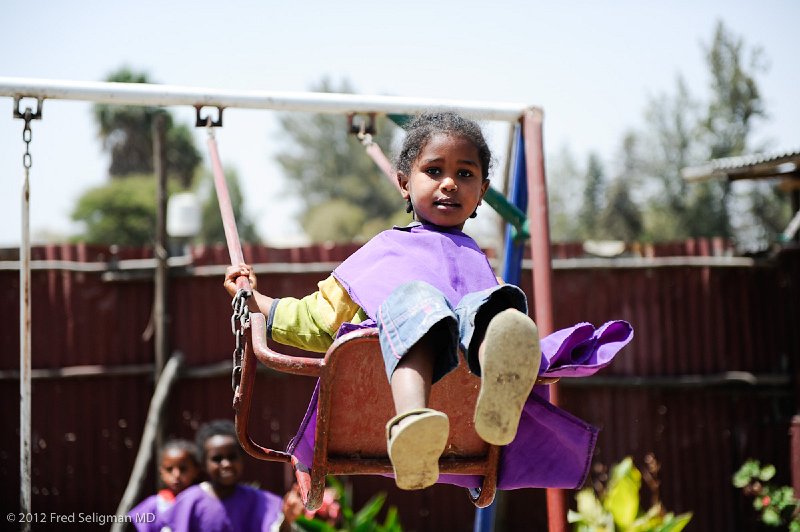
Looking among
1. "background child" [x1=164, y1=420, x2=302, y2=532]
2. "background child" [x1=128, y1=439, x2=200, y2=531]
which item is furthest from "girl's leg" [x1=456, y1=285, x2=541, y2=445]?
"background child" [x1=128, y1=439, x2=200, y2=531]

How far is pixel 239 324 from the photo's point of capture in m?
2.86

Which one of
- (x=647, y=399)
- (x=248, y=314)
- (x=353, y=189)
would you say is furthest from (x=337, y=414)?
(x=353, y=189)

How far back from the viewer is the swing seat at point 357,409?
8.14ft

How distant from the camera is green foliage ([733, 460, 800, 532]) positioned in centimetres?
621

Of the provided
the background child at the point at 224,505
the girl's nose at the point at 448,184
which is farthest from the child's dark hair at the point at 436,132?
the background child at the point at 224,505

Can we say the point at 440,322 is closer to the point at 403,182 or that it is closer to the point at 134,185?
the point at 403,182

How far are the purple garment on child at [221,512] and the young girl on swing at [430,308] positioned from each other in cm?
240

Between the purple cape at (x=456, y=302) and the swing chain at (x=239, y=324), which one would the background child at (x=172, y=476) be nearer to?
the swing chain at (x=239, y=324)

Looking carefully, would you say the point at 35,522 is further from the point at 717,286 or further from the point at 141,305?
the point at 717,286

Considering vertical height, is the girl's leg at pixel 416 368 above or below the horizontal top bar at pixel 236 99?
below

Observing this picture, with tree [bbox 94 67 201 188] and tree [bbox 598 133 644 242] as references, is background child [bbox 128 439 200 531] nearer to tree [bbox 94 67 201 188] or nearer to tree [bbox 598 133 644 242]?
tree [bbox 598 133 644 242]

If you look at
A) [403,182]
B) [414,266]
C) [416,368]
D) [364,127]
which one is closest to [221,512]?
[364,127]

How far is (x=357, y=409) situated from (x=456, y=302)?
436mm

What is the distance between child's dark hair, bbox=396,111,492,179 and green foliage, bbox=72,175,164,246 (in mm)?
32568
